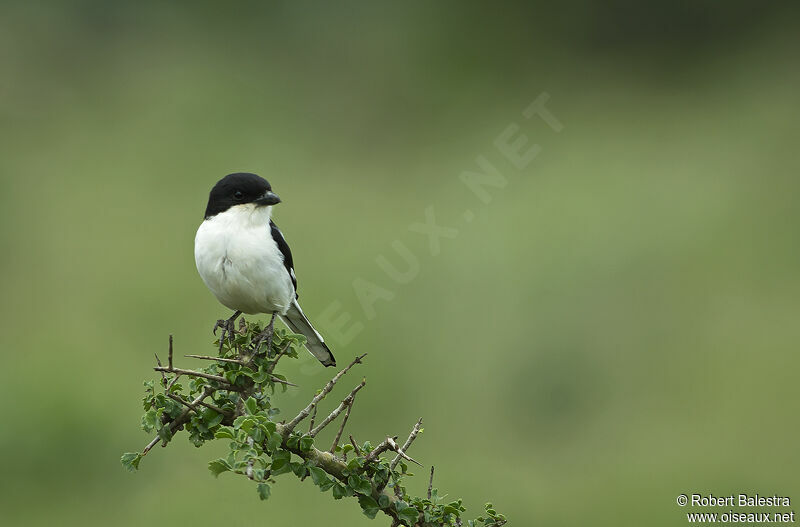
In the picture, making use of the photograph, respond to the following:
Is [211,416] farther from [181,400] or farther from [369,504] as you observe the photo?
[369,504]

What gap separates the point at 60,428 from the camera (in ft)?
26.5

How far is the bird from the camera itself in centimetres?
405

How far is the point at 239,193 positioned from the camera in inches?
167

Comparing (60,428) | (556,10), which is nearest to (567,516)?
(60,428)

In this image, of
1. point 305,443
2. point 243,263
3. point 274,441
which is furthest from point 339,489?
point 243,263

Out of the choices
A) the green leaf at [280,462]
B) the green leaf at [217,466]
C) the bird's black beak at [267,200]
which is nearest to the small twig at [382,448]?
the green leaf at [280,462]

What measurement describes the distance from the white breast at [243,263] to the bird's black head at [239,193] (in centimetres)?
3

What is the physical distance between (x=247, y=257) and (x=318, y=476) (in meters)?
1.53

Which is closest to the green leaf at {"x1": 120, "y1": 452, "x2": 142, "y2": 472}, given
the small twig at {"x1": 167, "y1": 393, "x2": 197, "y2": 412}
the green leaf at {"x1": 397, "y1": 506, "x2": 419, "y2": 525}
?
the small twig at {"x1": 167, "y1": 393, "x2": 197, "y2": 412}

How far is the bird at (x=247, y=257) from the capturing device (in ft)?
13.3

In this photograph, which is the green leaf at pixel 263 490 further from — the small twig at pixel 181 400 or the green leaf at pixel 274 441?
the small twig at pixel 181 400

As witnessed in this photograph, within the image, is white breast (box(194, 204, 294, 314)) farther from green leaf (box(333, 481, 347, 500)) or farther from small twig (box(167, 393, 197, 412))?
green leaf (box(333, 481, 347, 500))

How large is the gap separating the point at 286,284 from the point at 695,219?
8195 mm

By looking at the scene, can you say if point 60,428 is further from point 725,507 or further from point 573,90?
point 573,90
